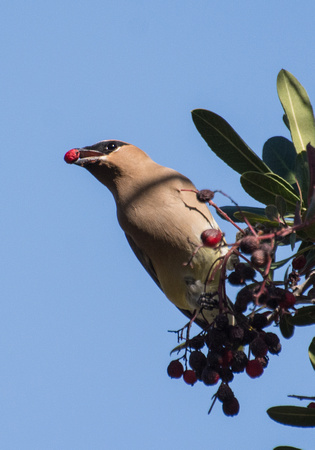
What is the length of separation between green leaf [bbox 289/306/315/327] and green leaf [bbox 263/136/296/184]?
0.58 metres

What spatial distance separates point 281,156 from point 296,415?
111cm

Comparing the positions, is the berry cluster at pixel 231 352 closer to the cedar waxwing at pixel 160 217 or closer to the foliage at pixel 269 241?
the foliage at pixel 269 241

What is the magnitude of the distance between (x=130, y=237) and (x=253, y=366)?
146cm

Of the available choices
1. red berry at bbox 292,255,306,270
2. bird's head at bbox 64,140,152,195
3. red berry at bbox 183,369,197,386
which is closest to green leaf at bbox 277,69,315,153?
red berry at bbox 292,255,306,270

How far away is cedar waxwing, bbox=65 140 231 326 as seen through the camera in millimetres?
3521

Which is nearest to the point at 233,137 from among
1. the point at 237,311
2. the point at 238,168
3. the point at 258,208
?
the point at 238,168

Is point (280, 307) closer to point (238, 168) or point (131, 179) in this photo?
point (238, 168)

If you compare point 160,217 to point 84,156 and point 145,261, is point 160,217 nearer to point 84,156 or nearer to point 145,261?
point 145,261

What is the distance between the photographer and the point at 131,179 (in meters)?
3.83

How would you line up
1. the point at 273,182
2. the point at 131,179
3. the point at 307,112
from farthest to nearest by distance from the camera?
the point at 131,179
the point at 307,112
the point at 273,182

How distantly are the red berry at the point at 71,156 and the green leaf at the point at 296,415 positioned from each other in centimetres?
180

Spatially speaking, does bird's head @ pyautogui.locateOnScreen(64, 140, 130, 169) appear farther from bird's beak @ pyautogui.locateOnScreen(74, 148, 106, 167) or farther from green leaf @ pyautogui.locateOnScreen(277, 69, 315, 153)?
green leaf @ pyautogui.locateOnScreen(277, 69, 315, 153)

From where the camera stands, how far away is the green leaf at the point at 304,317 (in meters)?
2.68

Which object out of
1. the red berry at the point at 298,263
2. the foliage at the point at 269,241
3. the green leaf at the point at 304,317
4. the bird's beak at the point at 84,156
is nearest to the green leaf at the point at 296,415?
the foliage at the point at 269,241
